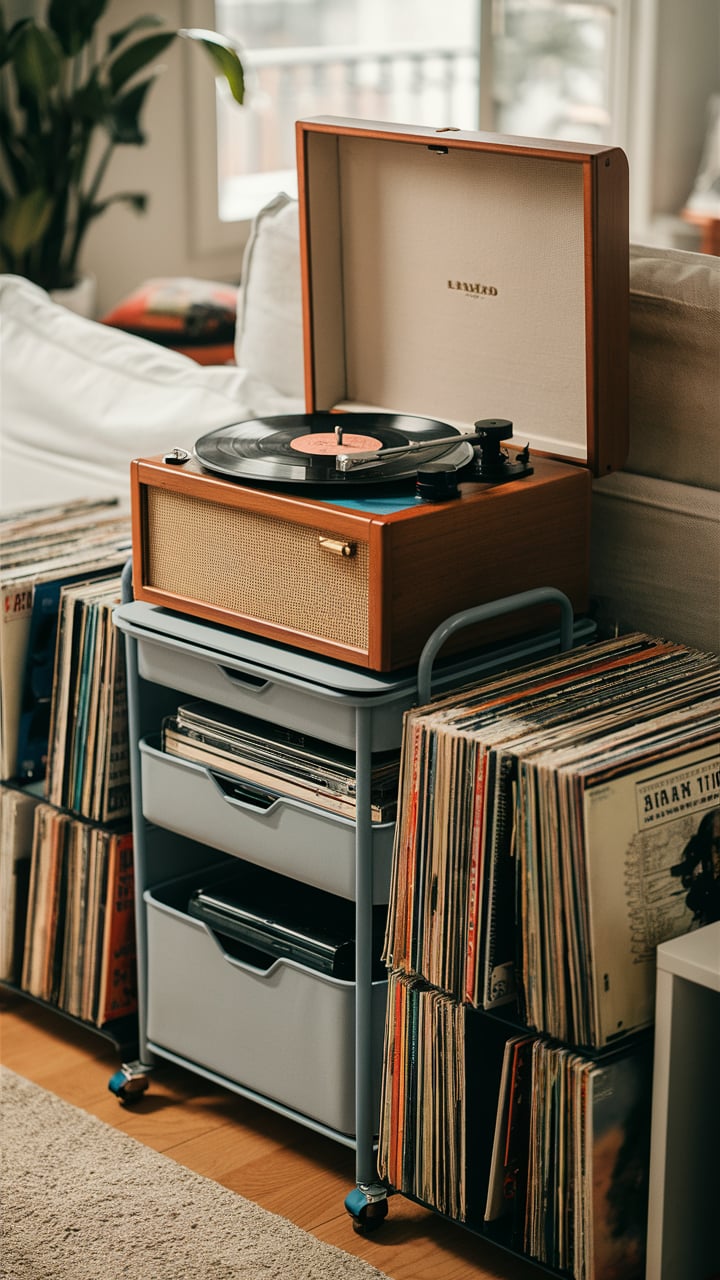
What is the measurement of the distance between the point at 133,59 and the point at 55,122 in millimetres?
246

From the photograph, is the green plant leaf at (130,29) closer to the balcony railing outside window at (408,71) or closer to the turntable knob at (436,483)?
the balcony railing outside window at (408,71)

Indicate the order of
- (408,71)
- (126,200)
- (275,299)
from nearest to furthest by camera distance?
(275,299) < (126,200) < (408,71)

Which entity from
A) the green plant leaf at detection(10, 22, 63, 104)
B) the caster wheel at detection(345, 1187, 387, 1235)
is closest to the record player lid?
the caster wheel at detection(345, 1187, 387, 1235)

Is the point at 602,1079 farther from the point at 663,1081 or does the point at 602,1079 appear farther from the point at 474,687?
the point at 474,687

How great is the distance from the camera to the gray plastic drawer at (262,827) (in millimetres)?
1385

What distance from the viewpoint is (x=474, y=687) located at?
1364 millimetres

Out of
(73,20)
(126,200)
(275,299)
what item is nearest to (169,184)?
(126,200)

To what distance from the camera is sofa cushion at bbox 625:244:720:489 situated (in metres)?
1.47

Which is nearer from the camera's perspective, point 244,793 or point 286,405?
point 244,793

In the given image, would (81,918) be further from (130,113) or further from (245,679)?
(130,113)

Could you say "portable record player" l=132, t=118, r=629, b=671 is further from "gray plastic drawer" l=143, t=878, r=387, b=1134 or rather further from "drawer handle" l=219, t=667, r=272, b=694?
"gray plastic drawer" l=143, t=878, r=387, b=1134

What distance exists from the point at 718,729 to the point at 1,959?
95 cm

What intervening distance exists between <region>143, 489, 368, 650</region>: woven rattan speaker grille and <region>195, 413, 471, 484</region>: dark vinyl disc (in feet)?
0.15

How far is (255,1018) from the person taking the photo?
154 cm
